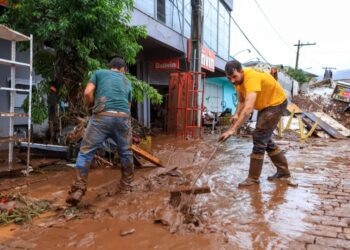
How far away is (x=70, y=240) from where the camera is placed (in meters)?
3.01

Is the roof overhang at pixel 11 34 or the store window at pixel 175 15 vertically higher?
the store window at pixel 175 15

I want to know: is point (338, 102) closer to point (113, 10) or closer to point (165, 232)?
point (113, 10)

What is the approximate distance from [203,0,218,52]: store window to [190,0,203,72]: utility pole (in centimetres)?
349

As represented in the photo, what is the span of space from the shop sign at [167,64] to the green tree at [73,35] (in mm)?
6689

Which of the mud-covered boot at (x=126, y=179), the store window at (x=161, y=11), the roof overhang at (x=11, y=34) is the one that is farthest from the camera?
the store window at (x=161, y=11)

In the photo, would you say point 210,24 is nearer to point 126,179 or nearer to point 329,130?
point 329,130

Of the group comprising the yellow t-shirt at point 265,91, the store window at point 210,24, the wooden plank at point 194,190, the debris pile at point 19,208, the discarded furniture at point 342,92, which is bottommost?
the debris pile at point 19,208

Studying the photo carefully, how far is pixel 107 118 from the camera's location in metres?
4.17

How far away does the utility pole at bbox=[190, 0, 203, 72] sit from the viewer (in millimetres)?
12466

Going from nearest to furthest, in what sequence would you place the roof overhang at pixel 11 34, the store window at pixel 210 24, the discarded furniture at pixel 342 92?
the roof overhang at pixel 11 34, the store window at pixel 210 24, the discarded furniture at pixel 342 92

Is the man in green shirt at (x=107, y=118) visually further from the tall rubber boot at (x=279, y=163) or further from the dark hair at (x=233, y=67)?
the tall rubber boot at (x=279, y=163)

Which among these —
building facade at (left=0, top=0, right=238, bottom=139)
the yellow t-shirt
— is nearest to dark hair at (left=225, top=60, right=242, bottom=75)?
the yellow t-shirt

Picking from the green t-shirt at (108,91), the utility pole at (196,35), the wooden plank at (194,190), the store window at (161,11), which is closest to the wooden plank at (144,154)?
the green t-shirt at (108,91)

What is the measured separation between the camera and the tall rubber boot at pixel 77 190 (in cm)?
375
